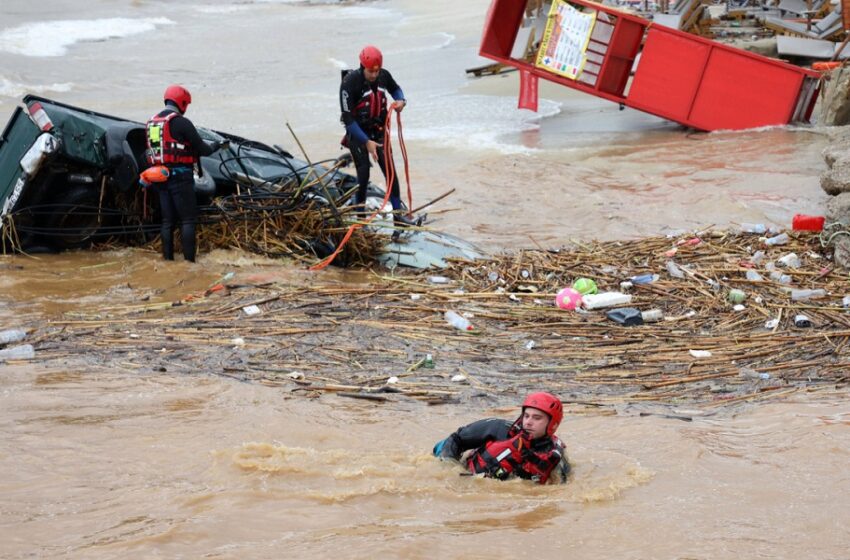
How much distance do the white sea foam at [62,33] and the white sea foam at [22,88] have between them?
7.23 m

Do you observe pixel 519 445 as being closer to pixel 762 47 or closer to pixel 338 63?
pixel 762 47

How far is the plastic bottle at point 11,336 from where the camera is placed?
6.76 metres

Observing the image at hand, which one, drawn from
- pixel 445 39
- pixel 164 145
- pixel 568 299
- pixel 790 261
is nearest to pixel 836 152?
pixel 790 261

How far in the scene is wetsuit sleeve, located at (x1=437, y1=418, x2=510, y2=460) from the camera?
16.6ft

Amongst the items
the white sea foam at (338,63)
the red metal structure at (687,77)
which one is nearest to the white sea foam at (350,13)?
the white sea foam at (338,63)

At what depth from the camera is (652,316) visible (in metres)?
7.69

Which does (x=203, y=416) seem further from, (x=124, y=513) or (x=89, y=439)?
(x=124, y=513)

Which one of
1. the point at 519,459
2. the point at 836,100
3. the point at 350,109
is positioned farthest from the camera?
the point at 836,100

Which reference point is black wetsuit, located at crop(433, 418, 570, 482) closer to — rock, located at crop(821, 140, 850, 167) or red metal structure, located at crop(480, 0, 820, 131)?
rock, located at crop(821, 140, 850, 167)

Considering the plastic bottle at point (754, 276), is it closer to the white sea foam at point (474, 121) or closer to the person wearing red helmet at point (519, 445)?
the person wearing red helmet at point (519, 445)

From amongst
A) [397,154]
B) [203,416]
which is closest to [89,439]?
[203,416]

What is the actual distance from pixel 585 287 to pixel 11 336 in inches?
173

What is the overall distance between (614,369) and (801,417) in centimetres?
137

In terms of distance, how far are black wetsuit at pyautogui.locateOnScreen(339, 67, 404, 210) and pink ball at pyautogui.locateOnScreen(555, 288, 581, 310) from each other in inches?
91.2
